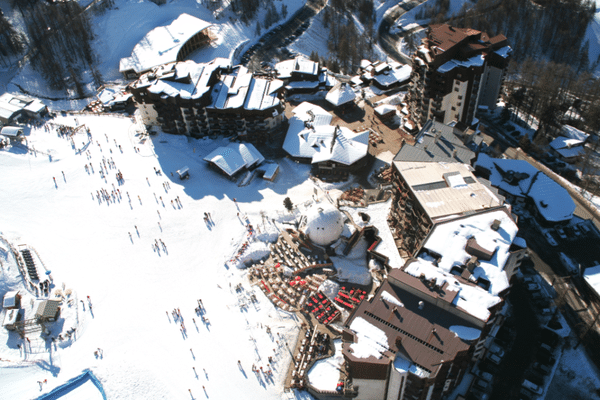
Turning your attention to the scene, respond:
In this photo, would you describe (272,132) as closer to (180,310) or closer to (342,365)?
(180,310)

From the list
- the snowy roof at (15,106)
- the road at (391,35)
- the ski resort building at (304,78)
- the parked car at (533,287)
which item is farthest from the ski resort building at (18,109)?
the road at (391,35)

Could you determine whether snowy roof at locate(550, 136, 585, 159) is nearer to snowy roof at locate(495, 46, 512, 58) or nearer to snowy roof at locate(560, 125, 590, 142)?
snowy roof at locate(560, 125, 590, 142)

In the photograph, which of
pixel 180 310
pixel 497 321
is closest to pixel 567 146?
pixel 497 321

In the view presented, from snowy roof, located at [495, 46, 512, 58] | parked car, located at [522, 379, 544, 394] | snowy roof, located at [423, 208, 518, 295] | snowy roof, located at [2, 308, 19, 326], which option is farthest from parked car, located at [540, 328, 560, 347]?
snowy roof, located at [2, 308, 19, 326]

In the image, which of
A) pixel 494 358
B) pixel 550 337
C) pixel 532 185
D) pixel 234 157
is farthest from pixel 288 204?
pixel 532 185

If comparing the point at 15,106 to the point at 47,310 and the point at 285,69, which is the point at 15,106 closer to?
the point at 47,310

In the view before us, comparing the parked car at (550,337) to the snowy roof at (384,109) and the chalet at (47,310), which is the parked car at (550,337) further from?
the chalet at (47,310)

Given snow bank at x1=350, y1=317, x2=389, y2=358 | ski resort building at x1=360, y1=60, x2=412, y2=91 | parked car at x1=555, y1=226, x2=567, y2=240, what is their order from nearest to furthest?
snow bank at x1=350, y1=317, x2=389, y2=358 → parked car at x1=555, y1=226, x2=567, y2=240 → ski resort building at x1=360, y1=60, x2=412, y2=91
